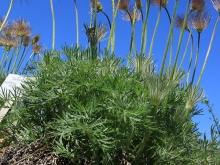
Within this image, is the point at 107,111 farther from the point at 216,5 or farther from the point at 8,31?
the point at 8,31

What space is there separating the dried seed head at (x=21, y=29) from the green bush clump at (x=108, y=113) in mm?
1589

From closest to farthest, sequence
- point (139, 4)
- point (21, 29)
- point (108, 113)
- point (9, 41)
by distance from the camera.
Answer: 1. point (108, 113)
2. point (139, 4)
3. point (21, 29)
4. point (9, 41)

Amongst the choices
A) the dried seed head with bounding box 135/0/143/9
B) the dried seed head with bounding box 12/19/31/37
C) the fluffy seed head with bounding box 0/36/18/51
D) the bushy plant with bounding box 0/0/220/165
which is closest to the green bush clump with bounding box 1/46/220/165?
the bushy plant with bounding box 0/0/220/165

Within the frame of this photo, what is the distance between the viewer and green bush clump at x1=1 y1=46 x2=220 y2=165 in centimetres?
125

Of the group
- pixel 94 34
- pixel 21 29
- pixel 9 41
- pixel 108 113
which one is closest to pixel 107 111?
pixel 108 113

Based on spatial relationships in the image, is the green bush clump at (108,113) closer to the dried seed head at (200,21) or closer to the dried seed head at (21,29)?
the dried seed head at (200,21)

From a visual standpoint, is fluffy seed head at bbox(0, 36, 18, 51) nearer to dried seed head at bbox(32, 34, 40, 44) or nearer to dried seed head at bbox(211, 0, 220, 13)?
dried seed head at bbox(32, 34, 40, 44)

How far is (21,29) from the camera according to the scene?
3.07 m

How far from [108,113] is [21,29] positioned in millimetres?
1982

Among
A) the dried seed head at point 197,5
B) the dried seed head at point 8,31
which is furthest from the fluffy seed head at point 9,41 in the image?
the dried seed head at point 197,5

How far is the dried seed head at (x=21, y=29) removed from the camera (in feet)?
10.1

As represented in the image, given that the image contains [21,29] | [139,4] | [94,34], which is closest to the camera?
[94,34]

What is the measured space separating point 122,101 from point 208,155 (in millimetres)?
465

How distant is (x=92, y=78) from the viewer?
4.40 ft
